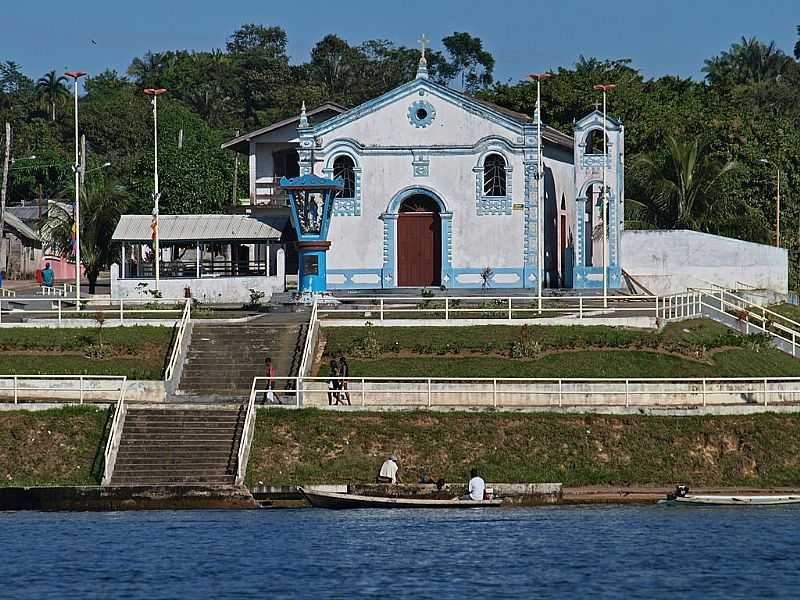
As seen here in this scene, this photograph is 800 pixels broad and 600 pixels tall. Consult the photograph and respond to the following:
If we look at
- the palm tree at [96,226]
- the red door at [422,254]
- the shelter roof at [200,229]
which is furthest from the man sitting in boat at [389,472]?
the palm tree at [96,226]

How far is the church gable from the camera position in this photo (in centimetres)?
7506

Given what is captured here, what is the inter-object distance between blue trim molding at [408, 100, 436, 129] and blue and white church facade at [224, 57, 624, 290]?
4 cm

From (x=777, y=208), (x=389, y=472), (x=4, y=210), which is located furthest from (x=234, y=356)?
(x=4, y=210)

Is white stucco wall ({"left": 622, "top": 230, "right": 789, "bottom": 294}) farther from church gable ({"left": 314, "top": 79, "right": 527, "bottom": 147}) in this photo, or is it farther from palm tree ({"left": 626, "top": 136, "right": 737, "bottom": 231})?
palm tree ({"left": 626, "top": 136, "right": 737, "bottom": 231})

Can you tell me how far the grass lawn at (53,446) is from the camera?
48906 millimetres

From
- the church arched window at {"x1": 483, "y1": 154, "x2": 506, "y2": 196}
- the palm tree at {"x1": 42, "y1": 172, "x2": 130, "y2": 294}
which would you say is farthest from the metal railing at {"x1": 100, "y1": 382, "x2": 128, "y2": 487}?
the palm tree at {"x1": 42, "y1": 172, "x2": 130, "y2": 294}

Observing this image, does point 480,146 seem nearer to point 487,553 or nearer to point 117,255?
point 117,255

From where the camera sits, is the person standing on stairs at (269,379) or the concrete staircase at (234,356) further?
the concrete staircase at (234,356)

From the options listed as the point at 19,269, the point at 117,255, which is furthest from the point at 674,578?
the point at 19,269

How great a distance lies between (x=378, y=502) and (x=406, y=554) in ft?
18.8

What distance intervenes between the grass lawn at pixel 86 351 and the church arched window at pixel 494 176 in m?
20.5

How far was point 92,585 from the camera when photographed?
122 ft

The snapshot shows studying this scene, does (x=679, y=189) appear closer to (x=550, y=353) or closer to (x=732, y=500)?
(x=550, y=353)

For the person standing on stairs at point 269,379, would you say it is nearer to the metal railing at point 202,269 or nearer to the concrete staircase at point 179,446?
the concrete staircase at point 179,446
